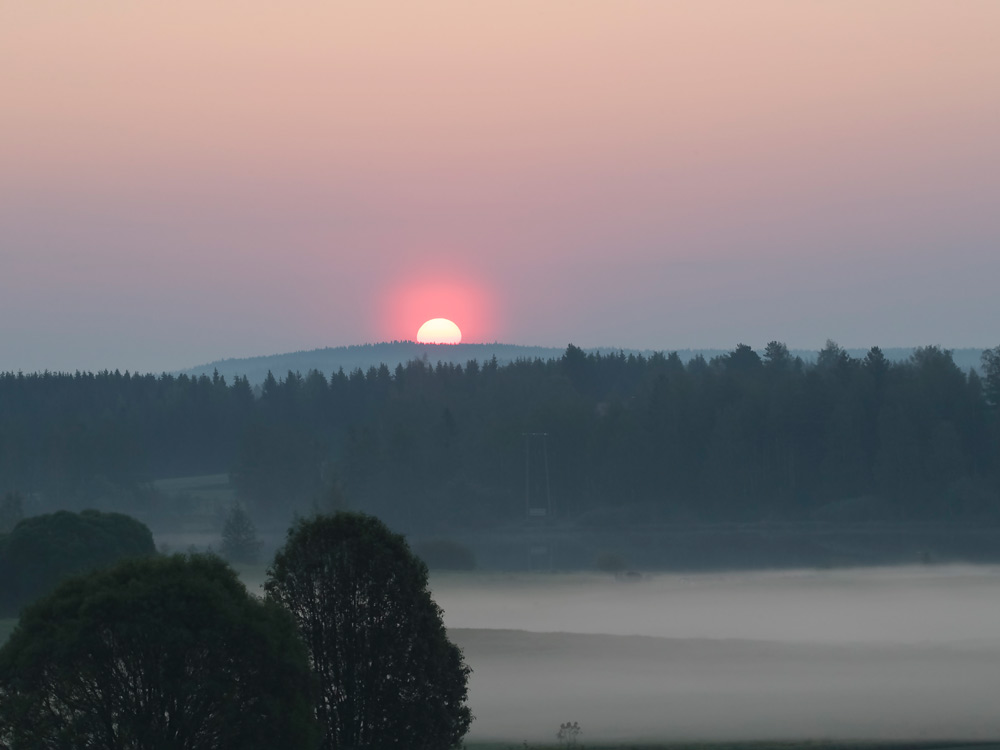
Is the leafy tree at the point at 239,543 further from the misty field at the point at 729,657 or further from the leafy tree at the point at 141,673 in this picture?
the leafy tree at the point at 141,673

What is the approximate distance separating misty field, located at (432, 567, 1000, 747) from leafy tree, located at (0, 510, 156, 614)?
14.0 metres

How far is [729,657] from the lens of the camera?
43.4m

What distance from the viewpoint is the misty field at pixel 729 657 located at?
102 feet

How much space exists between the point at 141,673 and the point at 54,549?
37388mm

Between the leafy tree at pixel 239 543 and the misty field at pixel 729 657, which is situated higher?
the leafy tree at pixel 239 543

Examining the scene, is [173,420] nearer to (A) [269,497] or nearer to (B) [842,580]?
(A) [269,497]

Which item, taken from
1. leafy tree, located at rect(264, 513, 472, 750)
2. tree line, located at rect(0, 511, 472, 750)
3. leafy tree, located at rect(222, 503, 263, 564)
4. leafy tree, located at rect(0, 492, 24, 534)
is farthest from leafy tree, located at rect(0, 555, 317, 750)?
leafy tree, located at rect(0, 492, 24, 534)

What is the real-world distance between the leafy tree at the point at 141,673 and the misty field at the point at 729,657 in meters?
13.4

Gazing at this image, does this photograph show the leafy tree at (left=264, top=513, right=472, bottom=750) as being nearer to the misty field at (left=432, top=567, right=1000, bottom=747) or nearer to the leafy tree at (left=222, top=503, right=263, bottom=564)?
the misty field at (left=432, top=567, right=1000, bottom=747)

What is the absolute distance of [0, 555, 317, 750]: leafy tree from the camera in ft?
54.2

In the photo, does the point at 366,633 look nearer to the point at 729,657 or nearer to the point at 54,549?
the point at 729,657

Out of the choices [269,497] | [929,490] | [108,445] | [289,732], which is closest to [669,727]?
[289,732]

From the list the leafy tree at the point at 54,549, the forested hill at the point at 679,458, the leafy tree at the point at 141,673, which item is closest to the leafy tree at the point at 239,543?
the leafy tree at the point at 54,549

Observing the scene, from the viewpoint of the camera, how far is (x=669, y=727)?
1219 inches
